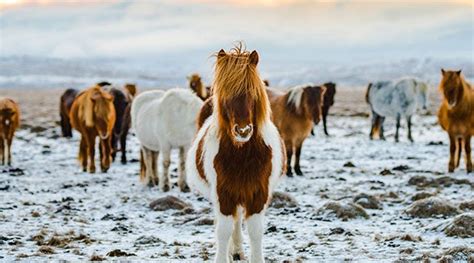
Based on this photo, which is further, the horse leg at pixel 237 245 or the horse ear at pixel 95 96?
the horse ear at pixel 95 96

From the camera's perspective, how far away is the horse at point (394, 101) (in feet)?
74.4

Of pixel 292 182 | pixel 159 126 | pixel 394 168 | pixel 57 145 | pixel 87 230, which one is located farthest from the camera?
pixel 57 145

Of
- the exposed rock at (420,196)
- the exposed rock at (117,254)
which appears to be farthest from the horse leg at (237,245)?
the exposed rock at (420,196)

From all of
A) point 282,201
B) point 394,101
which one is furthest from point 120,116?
point 394,101

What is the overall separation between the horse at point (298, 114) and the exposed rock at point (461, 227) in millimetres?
6112

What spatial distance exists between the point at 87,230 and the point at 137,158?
9.47m

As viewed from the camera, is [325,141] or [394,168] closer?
[394,168]

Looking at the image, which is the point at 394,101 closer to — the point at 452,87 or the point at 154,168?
the point at 452,87

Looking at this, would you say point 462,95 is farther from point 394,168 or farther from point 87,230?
point 87,230

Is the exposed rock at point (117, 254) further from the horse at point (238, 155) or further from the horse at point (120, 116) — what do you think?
the horse at point (120, 116)

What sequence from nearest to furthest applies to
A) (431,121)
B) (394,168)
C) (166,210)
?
(166,210), (394,168), (431,121)

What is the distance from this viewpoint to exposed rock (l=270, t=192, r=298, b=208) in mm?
10070

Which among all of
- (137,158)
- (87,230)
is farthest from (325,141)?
(87,230)

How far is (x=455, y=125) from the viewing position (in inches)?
536
